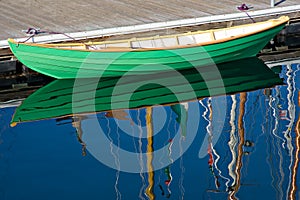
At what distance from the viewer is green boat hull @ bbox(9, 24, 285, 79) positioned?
29.9 m

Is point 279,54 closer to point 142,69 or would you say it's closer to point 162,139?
point 142,69

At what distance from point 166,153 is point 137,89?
490 cm

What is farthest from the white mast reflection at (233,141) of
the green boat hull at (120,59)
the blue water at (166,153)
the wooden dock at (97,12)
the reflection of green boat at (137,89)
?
the wooden dock at (97,12)

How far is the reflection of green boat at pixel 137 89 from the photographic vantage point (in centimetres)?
2881

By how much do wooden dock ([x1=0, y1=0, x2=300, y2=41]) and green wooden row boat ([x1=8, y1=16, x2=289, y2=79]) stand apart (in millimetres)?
1868

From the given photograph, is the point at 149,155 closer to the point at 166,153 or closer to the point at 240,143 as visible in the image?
the point at 166,153

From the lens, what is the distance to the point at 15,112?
28672 millimetres

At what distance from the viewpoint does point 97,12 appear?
33.8m

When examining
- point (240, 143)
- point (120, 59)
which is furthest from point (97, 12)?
point (240, 143)

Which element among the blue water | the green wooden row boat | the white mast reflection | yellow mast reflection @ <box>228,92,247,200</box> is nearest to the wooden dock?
the green wooden row boat

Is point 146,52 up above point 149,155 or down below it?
above

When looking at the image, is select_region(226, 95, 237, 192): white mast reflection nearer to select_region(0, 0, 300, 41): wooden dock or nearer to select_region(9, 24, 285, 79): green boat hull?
select_region(9, 24, 285, 79): green boat hull

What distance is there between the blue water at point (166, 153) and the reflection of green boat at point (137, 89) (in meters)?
0.56

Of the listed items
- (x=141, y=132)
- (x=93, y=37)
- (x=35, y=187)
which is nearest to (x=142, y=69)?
(x=93, y=37)
